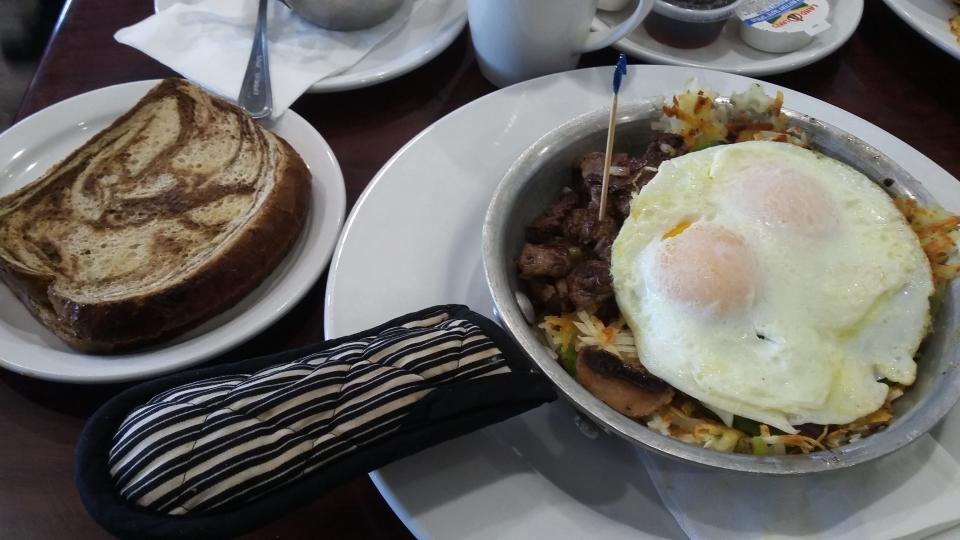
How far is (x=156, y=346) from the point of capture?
153cm

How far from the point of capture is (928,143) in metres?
2.01

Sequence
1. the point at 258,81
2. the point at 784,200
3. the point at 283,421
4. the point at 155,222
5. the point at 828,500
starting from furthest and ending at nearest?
the point at 258,81 → the point at 155,222 → the point at 784,200 → the point at 828,500 → the point at 283,421

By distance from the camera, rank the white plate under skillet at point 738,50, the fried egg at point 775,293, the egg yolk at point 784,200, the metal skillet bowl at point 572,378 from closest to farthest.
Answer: the metal skillet bowl at point 572,378, the fried egg at point 775,293, the egg yolk at point 784,200, the white plate under skillet at point 738,50

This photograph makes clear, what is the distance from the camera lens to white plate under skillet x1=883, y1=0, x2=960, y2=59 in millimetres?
2098

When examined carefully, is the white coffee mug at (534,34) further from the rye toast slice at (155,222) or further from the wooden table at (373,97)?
the rye toast slice at (155,222)

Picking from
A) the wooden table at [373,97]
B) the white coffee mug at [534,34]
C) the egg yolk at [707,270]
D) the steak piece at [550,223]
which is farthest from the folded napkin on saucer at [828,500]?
the white coffee mug at [534,34]

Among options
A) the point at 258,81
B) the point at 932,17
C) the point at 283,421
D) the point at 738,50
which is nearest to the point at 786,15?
the point at 738,50

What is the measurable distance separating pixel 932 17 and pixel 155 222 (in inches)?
103

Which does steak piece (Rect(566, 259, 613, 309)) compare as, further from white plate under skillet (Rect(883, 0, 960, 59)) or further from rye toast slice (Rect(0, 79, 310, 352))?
white plate under skillet (Rect(883, 0, 960, 59))

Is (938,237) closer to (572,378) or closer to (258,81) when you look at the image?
(572,378)

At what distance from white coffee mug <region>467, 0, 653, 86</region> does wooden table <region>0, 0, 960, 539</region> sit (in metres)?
0.17

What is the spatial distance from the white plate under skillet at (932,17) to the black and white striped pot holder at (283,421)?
1923 millimetres

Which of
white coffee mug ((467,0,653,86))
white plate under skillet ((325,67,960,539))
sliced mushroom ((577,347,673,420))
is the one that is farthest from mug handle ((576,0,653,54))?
sliced mushroom ((577,347,673,420))

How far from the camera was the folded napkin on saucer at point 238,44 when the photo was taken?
2031 mm
